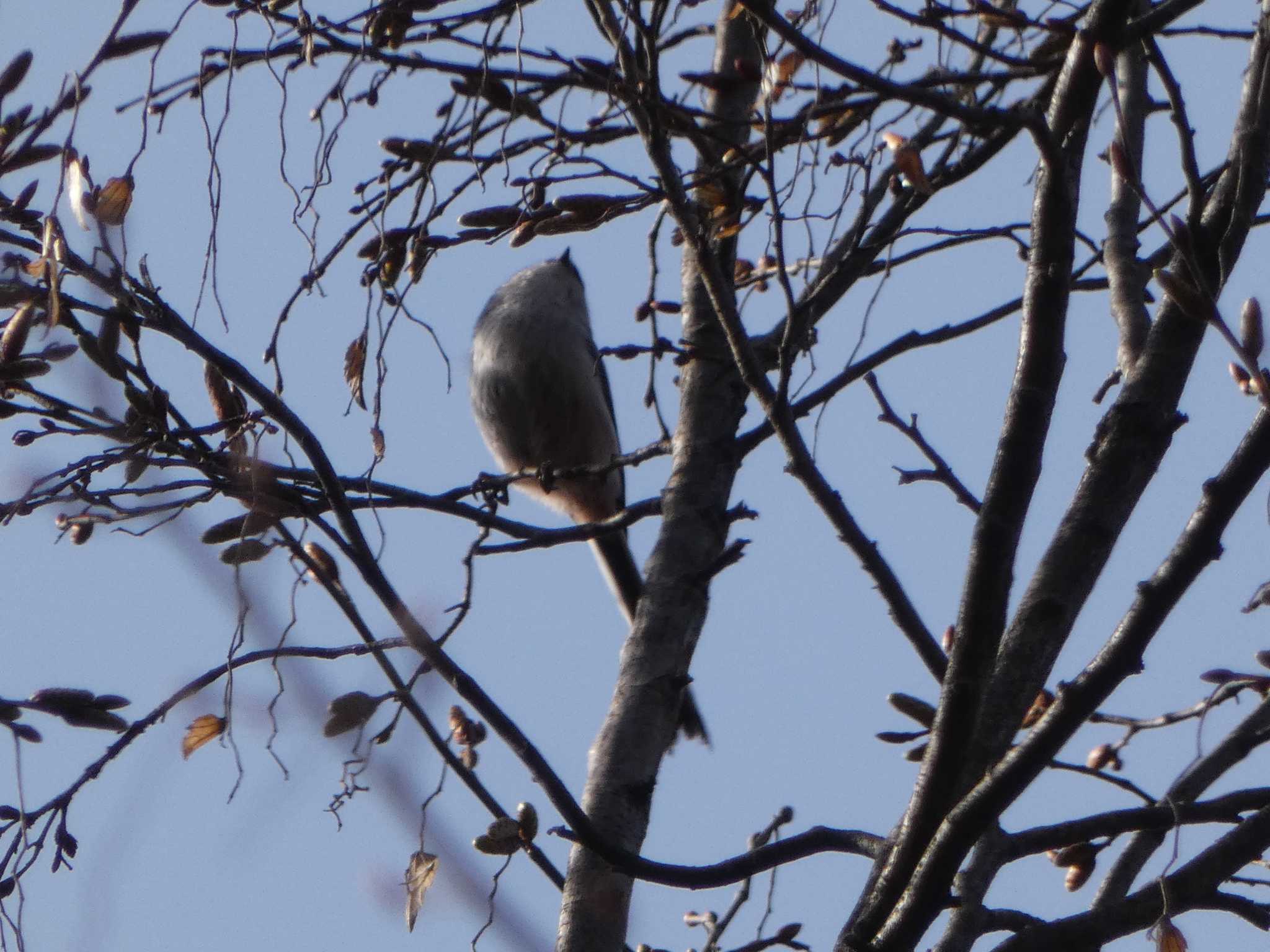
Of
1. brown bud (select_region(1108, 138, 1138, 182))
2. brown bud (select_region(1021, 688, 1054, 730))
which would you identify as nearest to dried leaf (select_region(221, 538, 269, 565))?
brown bud (select_region(1108, 138, 1138, 182))

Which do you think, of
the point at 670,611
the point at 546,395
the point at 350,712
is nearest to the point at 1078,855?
the point at 670,611

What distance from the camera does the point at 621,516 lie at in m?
3.56

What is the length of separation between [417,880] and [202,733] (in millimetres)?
525

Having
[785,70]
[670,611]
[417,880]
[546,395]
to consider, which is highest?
[546,395]

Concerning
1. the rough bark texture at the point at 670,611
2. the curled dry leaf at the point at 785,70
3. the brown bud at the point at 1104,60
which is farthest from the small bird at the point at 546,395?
the brown bud at the point at 1104,60

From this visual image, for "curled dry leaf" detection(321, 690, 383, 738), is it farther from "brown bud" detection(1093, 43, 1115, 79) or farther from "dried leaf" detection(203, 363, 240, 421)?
"brown bud" detection(1093, 43, 1115, 79)

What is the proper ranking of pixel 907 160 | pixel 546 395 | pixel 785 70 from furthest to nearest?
pixel 546 395 → pixel 785 70 → pixel 907 160

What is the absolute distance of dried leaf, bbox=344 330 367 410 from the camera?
8.57ft

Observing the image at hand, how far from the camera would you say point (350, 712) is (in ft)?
6.68

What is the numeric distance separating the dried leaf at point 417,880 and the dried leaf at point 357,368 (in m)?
0.80

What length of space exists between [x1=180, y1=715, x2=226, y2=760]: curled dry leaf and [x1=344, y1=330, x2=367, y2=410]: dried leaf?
0.58m

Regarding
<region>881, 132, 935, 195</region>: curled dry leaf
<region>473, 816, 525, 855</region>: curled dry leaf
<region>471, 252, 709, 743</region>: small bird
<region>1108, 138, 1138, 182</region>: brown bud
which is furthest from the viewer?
<region>471, 252, 709, 743</region>: small bird

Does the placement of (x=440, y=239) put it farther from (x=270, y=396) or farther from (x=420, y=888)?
(x=420, y=888)

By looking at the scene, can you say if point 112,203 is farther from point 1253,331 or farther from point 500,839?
point 1253,331
